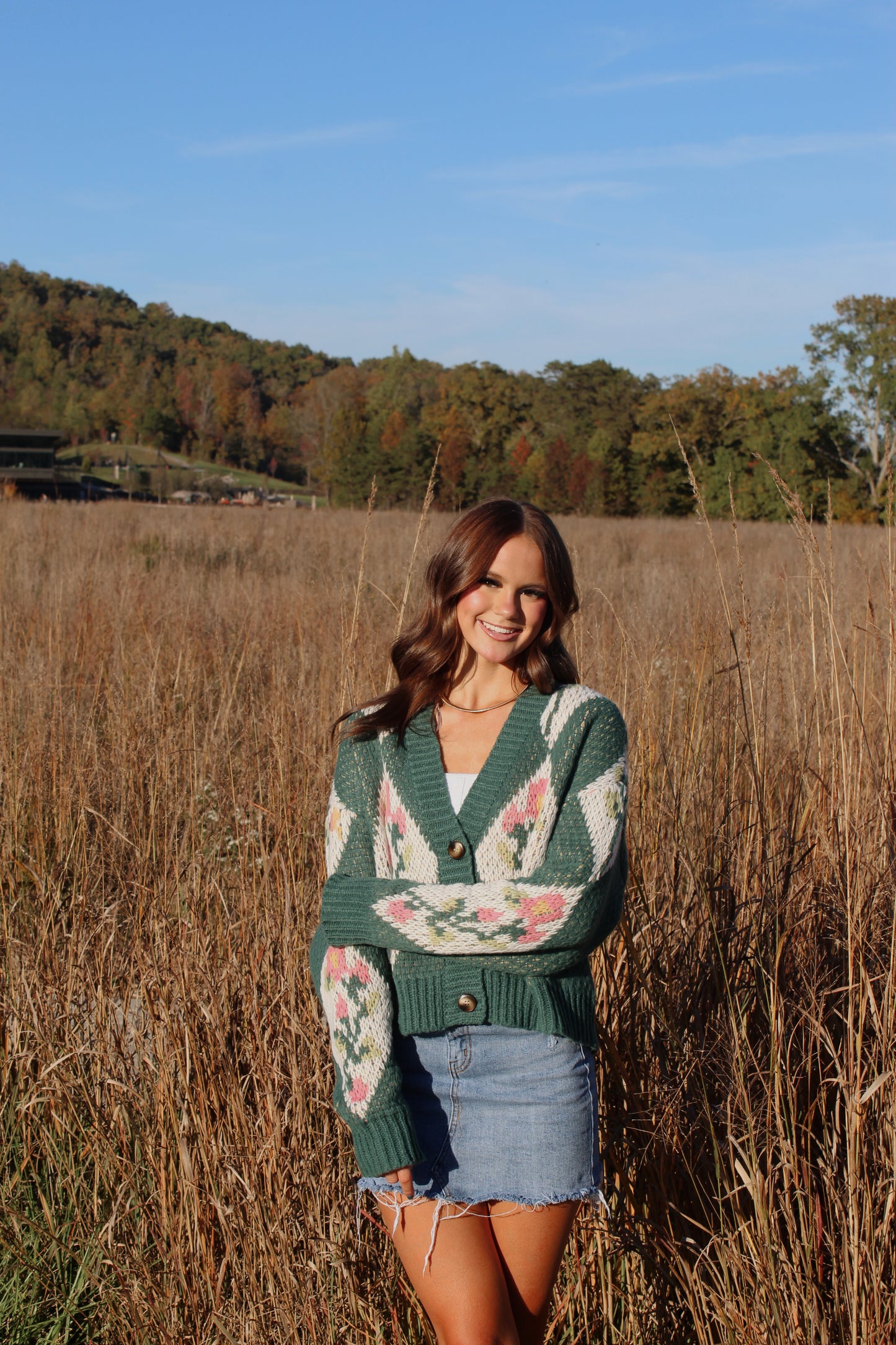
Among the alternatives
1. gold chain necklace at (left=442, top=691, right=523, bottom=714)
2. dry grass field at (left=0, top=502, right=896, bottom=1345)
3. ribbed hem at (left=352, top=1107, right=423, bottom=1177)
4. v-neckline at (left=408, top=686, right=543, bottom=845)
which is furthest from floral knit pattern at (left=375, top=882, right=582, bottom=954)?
dry grass field at (left=0, top=502, right=896, bottom=1345)

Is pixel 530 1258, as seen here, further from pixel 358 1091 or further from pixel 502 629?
pixel 502 629

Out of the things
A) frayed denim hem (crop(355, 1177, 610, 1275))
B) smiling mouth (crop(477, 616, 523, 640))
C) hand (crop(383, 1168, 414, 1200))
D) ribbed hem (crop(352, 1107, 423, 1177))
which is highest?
smiling mouth (crop(477, 616, 523, 640))

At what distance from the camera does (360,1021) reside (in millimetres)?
1257

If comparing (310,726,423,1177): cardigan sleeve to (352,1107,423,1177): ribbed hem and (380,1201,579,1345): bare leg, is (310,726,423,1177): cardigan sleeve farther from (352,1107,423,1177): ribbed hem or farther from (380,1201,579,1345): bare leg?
(380,1201,579,1345): bare leg

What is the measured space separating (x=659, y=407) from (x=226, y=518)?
24.3 m

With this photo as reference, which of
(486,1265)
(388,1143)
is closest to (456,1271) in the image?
(486,1265)

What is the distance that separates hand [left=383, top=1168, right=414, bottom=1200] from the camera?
3.97ft

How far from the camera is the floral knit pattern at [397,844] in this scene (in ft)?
4.35

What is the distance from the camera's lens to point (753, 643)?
4.23m

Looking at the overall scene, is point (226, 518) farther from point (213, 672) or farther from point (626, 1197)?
point (626, 1197)

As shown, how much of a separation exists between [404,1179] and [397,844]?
428 mm

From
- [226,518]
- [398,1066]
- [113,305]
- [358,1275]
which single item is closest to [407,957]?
[398,1066]

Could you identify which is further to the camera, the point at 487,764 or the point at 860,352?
the point at 860,352

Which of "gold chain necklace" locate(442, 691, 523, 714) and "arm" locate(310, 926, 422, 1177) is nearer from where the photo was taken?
"arm" locate(310, 926, 422, 1177)
